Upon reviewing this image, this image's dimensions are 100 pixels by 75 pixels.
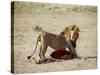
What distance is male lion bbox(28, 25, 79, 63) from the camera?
6.82 feet

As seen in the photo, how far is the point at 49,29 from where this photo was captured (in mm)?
2115

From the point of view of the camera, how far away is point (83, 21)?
7.46ft

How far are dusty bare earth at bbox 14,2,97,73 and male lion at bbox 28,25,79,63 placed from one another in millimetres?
46

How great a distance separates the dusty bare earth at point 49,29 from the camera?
1979 mm

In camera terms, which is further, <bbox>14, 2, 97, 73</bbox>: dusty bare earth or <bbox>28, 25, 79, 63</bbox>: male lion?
<bbox>28, 25, 79, 63</bbox>: male lion

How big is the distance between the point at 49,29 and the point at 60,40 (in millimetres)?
175

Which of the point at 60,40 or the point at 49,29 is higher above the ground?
the point at 49,29

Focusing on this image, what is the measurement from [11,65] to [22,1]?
2.14 ft

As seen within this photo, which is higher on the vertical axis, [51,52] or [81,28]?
[81,28]

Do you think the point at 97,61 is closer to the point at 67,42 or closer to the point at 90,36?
the point at 90,36

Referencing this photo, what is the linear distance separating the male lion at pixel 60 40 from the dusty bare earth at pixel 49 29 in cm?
5

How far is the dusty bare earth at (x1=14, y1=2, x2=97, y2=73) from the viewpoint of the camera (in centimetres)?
198

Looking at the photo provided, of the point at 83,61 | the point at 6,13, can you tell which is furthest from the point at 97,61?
the point at 6,13

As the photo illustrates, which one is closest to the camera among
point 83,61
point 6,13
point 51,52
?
point 6,13
